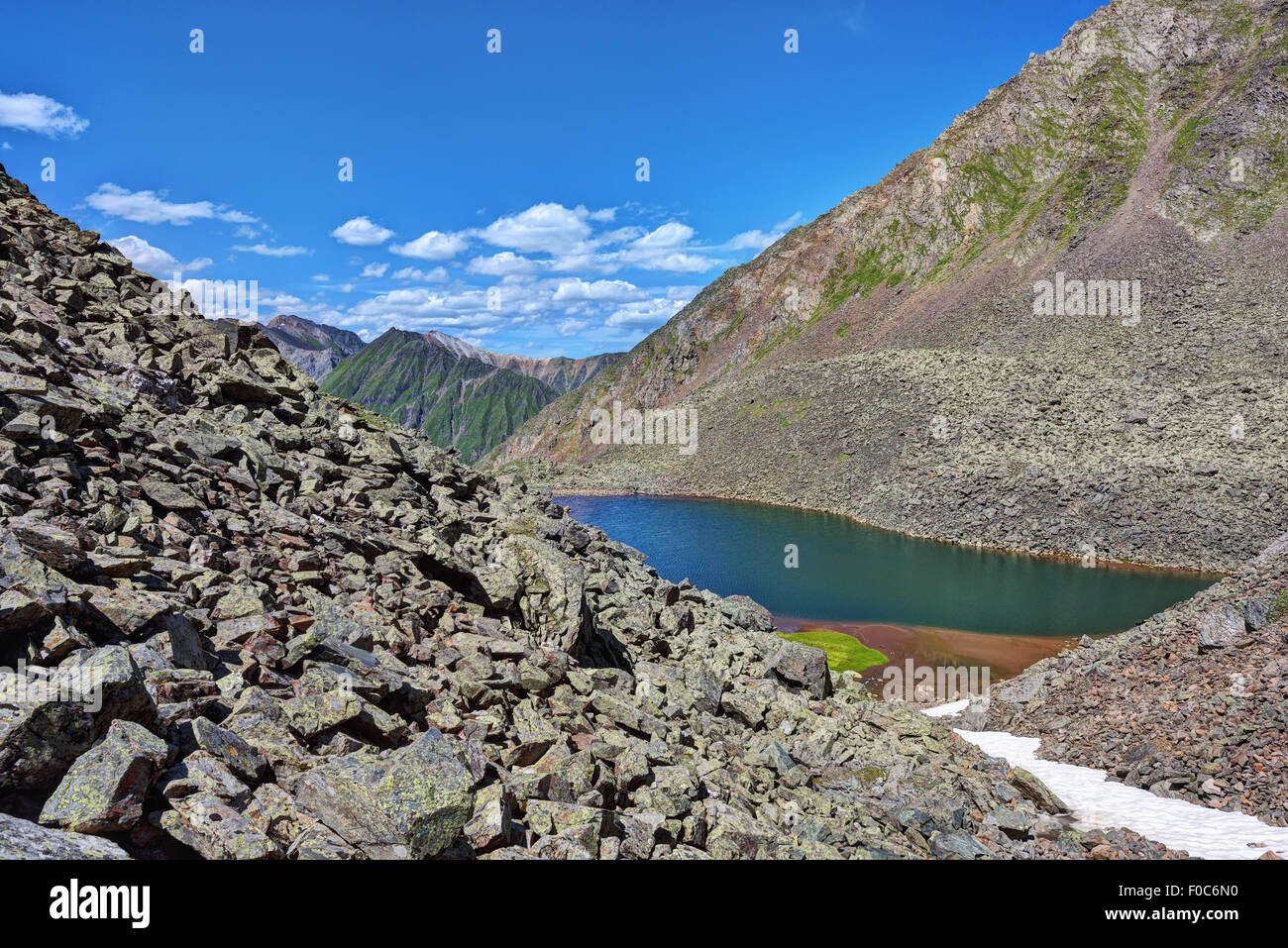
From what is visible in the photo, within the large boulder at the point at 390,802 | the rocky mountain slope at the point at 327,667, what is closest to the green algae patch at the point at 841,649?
the rocky mountain slope at the point at 327,667

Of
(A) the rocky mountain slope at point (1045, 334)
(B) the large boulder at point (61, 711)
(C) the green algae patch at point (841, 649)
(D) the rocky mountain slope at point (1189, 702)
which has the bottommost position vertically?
(C) the green algae patch at point (841, 649)

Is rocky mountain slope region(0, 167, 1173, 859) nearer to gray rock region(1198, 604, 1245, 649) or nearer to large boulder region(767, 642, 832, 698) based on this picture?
large boulder region(767, 642, 832, 698)

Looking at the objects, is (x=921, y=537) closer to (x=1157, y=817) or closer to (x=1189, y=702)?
(x=1189, y=702)

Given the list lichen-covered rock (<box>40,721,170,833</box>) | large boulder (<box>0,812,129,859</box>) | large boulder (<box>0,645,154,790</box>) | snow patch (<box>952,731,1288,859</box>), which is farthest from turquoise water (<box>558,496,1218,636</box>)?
large boulder (<box>0,812,129,859</box>)

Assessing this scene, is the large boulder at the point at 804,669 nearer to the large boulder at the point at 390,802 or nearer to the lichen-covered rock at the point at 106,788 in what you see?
the large boulder at the point at 390,802

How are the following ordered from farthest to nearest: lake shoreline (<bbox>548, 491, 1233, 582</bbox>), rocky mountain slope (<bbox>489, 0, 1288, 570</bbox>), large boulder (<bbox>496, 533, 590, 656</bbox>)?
rocky mountain slope (<bbox>489, 0, 1288, 570</bbox>), lake shoreline (<bbox>548, 491, 1233, 582</bbox>), large boulder (<bbox>496, 533, 590, 656</bbox>)

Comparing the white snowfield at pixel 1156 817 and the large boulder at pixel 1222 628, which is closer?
the white snowfield at pixel 1156 817
